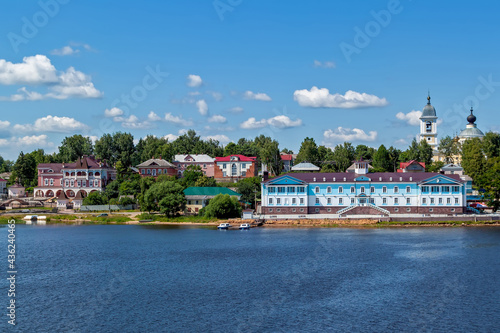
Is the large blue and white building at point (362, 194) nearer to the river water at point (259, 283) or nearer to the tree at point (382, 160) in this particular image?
the river water at point (259, 283)

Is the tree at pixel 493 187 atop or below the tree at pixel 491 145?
below

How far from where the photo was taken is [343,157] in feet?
351

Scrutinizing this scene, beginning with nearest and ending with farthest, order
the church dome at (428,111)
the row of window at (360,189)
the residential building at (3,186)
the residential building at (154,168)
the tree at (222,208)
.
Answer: the row of window at (360,189), the tree at (222,208), the residential building at (154,168), the residential building at (3,186), the church dome at (428,111)

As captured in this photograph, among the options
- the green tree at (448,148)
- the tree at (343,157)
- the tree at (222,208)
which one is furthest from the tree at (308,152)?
the tree at (222,208)

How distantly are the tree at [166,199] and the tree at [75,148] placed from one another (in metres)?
46.7

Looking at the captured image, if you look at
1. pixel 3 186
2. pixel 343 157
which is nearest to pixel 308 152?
pixel 343 157

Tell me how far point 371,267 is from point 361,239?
13864mm

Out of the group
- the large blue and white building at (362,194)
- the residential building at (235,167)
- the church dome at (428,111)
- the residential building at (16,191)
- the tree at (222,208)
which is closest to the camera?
the large blue and white building at (362,194)

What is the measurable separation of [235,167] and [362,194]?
1574 inches

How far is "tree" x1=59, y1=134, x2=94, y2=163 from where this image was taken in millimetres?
118000

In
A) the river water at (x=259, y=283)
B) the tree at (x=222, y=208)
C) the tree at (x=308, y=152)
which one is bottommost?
the river water at (x=259, y=283)

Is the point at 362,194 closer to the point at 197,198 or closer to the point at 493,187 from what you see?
the point at 493,187

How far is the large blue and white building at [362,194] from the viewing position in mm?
71000

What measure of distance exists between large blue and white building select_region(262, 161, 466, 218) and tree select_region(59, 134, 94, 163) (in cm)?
5907
